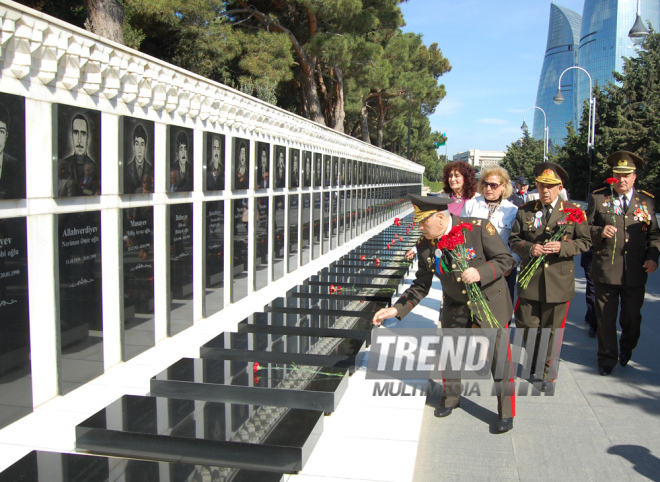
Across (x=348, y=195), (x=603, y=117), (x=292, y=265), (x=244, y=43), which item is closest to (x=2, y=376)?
(x=292, y=265)

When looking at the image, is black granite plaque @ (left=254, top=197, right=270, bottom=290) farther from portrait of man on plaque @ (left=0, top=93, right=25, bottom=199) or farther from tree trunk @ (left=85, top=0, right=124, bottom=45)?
portrait of man on plaque @ (left=0, top=93, right=25, bottom=199)

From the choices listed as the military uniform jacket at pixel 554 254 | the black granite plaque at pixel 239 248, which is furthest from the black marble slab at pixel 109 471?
the black granite plaque at pixel 239 248

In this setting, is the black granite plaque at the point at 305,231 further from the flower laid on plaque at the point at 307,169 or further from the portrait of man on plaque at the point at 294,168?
the portrait of man on plaque at the point at 294,168

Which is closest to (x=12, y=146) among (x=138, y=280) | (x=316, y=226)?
(x=138, y=280)

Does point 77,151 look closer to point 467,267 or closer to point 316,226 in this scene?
point 467,267

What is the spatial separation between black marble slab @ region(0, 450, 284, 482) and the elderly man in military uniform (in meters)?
3.87

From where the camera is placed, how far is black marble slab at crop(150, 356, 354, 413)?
434 centimetres

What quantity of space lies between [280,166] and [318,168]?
306 centimetres

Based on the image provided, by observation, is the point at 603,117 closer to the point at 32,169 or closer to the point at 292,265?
the point at 292,265

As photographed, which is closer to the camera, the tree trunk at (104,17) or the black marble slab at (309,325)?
the black marble slab at (309,325)

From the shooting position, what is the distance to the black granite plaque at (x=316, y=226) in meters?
13.2

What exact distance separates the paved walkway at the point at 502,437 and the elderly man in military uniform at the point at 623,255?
44 centimetres

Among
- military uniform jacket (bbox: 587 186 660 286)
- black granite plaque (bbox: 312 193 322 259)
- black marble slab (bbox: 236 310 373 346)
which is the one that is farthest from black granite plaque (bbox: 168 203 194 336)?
black granite plaque (bbox: 312 193 322 259)

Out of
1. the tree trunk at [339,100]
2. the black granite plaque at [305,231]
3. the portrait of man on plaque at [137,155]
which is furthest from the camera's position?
the tree trunk at [339,100]
